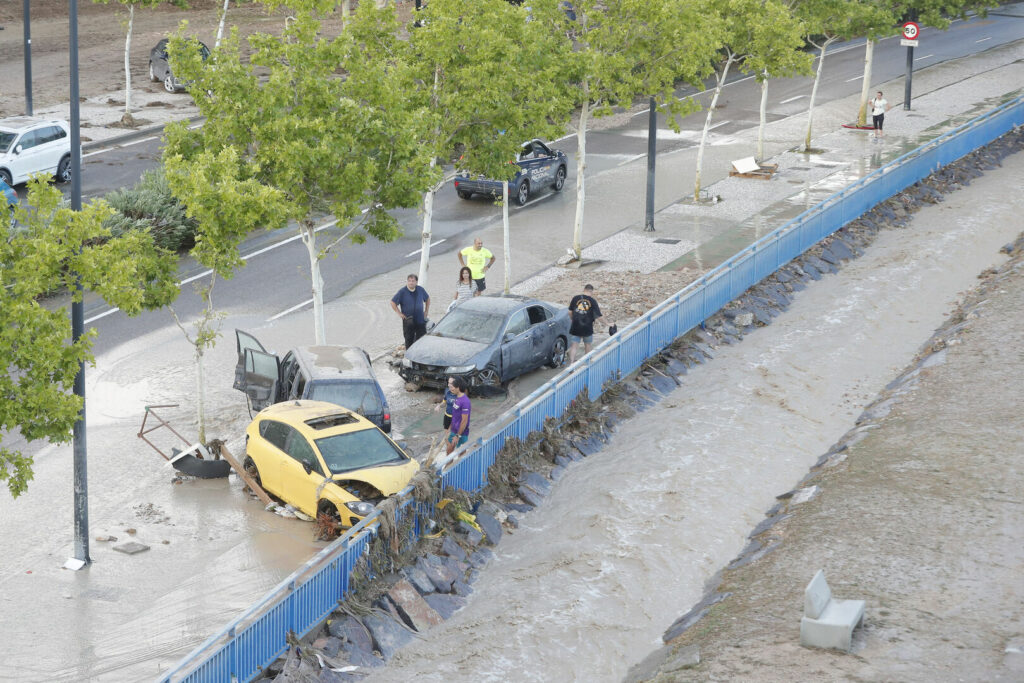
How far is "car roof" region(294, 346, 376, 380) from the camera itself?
1828 centimetres

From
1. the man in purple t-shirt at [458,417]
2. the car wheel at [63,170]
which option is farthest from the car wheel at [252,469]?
the car wheel at [63,170]

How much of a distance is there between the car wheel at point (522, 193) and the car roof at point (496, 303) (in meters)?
10.4

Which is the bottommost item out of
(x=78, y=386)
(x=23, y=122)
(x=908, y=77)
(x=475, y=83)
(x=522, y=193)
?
(x=522, y=193)

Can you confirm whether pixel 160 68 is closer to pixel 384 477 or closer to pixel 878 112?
pixel 878 112

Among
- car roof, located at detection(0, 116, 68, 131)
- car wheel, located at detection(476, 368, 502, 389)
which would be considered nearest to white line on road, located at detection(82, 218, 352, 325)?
car wheel, located at detection(476, 368, 502, 389)

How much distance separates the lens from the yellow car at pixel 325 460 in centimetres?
1577

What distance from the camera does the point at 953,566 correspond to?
15.2 m

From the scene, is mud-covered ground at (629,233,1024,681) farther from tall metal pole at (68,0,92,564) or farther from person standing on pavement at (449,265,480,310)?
person standing on pavement at (449,265,480,310)

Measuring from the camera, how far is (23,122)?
31.5 m

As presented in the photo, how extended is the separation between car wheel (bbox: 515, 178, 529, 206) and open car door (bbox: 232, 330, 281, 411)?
544 inches

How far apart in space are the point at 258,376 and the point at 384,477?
13.5 feet

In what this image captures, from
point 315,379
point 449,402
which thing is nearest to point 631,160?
point 449,402

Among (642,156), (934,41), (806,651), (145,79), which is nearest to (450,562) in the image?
(806,651)

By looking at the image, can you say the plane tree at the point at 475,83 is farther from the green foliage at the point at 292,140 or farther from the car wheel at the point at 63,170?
the car wheel at the point at 63,170
